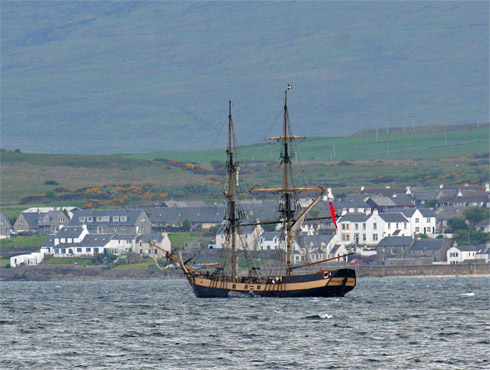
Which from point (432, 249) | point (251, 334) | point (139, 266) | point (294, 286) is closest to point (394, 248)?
point (432, 249)

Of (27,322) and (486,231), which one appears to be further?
(486,231)

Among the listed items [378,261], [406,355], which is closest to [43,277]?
[378,261]

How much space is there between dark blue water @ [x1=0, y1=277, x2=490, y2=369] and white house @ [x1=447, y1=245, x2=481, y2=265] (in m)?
77.8

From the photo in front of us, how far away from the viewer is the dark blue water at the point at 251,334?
2020 inches

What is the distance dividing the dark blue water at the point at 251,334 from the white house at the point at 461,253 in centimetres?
7779

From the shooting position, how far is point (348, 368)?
4878 centimetres

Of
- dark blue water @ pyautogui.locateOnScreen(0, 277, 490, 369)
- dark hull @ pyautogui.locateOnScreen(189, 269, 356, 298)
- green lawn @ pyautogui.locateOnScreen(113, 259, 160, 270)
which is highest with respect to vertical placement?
green lawn @ pyautogui.locateOnScreen(113, 259, 160, 270)

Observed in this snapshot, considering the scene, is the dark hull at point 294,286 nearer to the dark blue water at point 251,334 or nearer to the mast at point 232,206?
the dark blue water at point 251,334

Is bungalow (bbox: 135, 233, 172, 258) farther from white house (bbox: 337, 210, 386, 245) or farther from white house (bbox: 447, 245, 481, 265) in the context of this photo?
white house (bbox: 447, 245, 481, 265)

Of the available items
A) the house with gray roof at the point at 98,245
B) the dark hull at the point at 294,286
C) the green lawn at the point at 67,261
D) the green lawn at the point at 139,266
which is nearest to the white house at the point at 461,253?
the green lawn at the point at 139,266

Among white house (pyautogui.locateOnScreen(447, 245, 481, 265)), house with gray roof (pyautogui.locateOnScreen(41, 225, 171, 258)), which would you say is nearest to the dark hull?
white house (pyautogui.locateOnScreen(447, 245, 481, 265))

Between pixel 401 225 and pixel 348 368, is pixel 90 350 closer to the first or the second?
pixel 348 368

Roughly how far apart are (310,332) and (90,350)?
13.7 metres

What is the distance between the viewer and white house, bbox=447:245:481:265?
175750mm
